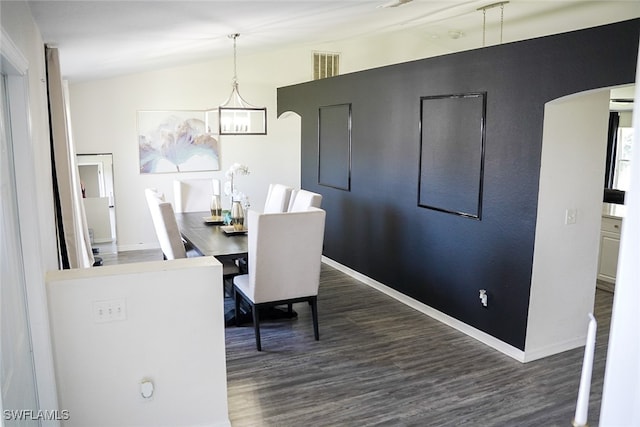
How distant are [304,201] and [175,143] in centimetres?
308

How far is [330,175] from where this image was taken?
6230 mm

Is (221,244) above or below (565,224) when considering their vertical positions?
below

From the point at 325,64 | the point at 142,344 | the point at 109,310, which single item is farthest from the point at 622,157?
the point at 109,310

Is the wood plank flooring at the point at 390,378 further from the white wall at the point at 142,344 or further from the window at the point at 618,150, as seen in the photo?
A: the window at the point at 618,150

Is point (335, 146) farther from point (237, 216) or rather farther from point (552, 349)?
point (552, 349)

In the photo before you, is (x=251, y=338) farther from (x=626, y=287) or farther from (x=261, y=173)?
(x=261, y=173)

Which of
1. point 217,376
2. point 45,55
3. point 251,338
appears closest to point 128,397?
point 217,376

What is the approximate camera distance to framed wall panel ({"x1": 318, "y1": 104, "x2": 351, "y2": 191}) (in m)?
5.80

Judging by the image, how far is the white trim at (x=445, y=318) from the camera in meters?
3.73

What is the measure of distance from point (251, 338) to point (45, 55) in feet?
8.16

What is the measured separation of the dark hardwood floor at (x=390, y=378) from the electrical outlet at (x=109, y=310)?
3.19ft

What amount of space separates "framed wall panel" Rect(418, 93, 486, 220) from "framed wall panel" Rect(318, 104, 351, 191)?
4.56ft

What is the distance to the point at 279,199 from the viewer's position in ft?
17.4

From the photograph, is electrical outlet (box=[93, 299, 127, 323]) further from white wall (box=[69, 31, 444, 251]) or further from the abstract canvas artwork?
white wall (box=[69, 31, 444, 251])
